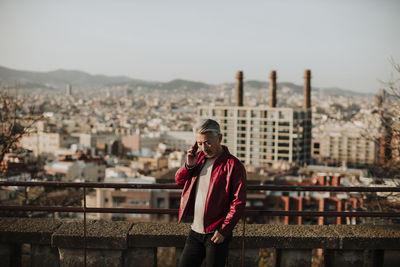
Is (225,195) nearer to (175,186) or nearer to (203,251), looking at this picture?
(203,251)

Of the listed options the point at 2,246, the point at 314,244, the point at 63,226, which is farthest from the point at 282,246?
the point at 2,246

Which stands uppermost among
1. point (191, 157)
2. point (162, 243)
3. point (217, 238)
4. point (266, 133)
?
point (191, 157)

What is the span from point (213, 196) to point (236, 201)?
16 centimetres

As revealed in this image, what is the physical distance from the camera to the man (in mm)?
2902

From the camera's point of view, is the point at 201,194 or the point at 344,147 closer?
the point at 201,194

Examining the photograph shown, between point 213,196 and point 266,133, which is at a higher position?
point 213,196

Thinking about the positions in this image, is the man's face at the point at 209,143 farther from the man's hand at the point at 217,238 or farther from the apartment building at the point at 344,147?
the apartment building at the point at 344,147

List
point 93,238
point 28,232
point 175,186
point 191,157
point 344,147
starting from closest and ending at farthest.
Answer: point 191,157
point 175,186
point 93,238
point 28,232
point 344,147

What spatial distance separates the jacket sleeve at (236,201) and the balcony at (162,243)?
2.74ft

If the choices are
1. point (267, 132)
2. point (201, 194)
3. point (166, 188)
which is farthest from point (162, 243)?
point (267, 132)

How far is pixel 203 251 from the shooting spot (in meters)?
3.03

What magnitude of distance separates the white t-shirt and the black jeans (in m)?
0.05

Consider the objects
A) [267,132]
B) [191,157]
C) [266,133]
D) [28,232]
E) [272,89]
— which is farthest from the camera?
[266,133]

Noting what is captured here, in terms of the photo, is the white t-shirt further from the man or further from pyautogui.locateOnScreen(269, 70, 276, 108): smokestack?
pyautogui.locateOnScreen(269, 70, 276, 108): smokestack
